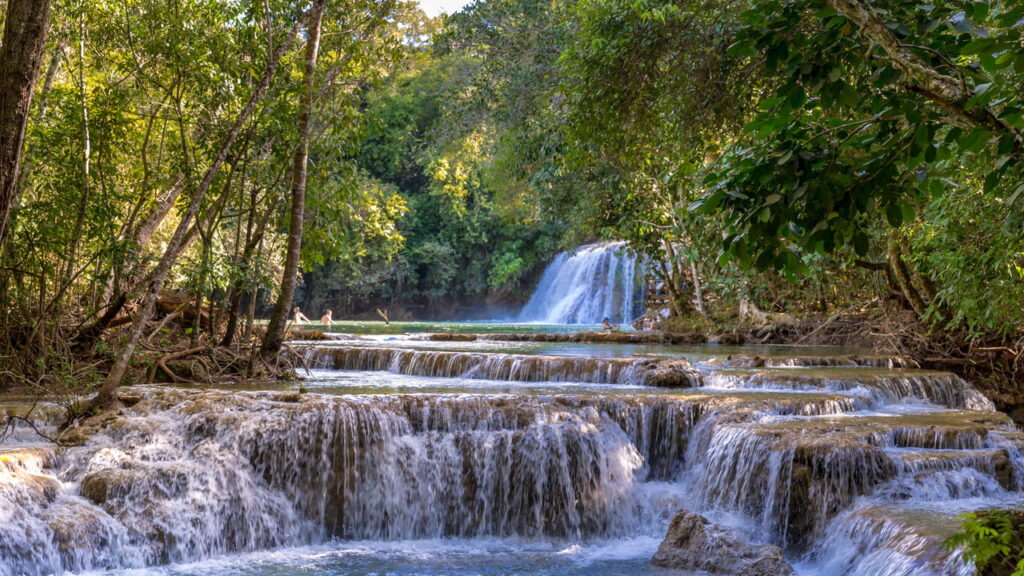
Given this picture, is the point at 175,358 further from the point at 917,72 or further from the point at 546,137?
the point at 917,72

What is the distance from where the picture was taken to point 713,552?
21.5 ft

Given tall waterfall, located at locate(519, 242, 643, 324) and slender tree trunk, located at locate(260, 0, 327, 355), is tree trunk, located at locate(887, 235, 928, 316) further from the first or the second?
tall waterfall, located at locate(519, 242, 643, 324)

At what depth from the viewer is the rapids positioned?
22.0ft

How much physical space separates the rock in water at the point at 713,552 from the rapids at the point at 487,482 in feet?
1.09

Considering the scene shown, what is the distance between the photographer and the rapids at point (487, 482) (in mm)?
6707

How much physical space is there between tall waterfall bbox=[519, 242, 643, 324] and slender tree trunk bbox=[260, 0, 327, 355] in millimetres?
16628

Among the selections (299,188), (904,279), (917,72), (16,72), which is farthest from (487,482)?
(904,279)

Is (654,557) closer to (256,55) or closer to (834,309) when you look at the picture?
(256,55)

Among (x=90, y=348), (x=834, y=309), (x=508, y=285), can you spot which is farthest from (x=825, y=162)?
(x=508, y=285)

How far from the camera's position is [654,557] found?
275 inches

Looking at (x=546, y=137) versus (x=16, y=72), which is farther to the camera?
(x=546, y=137)

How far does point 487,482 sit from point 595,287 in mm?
21330

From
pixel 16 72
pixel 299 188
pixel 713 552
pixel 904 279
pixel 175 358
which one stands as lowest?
pixel 713 552

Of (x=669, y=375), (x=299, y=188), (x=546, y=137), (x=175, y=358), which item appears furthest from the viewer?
(x=546, y=137)
